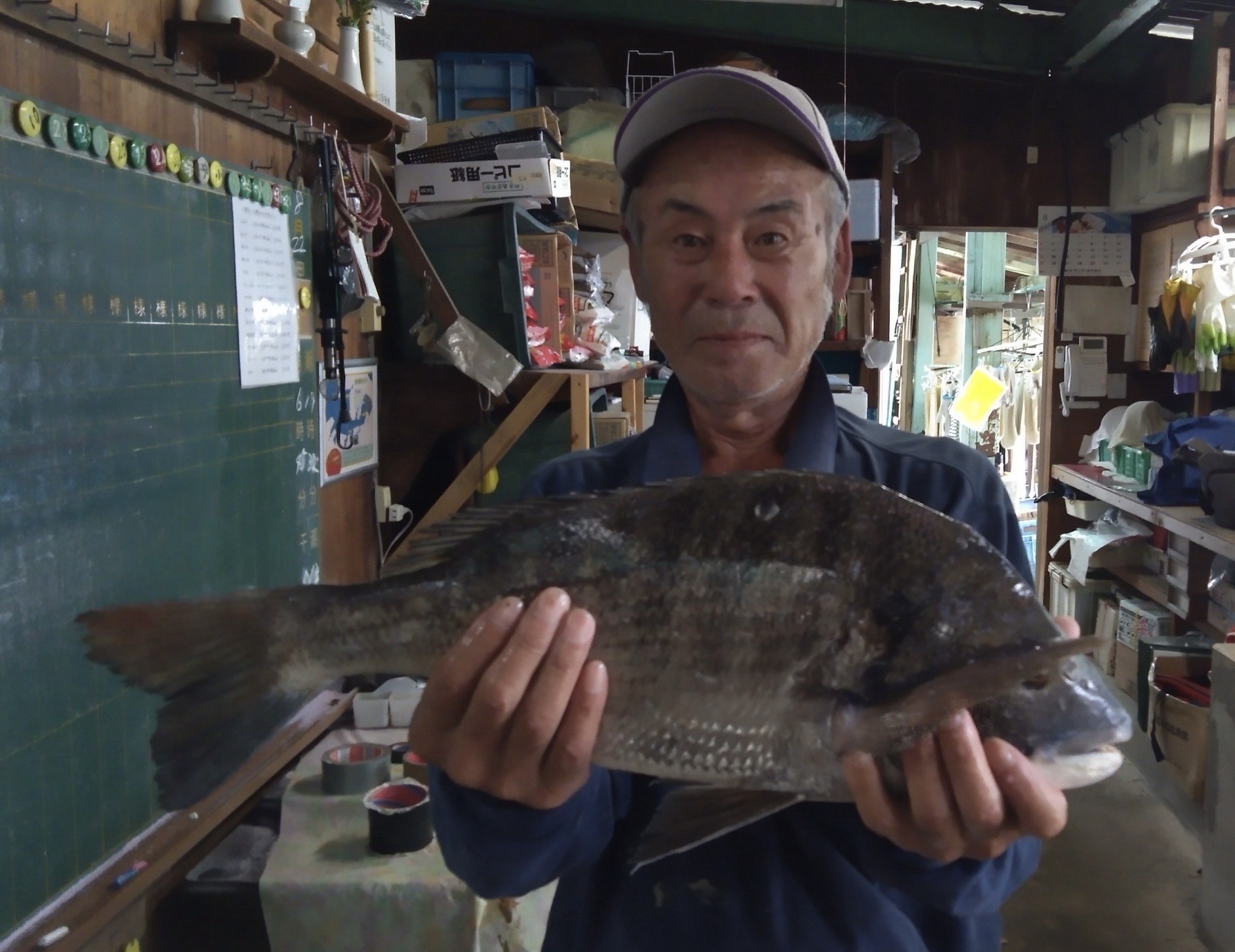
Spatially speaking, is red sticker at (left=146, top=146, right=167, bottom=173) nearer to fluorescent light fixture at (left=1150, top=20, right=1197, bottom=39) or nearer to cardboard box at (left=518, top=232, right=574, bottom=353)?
cardboard box at (left=518, top=232, right=574, bottom=353)

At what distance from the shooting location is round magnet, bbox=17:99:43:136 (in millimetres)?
1255

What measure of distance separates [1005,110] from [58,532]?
5.52m

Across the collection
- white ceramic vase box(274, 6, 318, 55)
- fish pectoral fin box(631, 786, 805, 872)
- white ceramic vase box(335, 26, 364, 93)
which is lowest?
fish pectoral fin box(631, 786, 805, 872)

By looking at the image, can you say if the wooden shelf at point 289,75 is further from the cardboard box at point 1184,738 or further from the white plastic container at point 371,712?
the cardboard box at point 1184,738

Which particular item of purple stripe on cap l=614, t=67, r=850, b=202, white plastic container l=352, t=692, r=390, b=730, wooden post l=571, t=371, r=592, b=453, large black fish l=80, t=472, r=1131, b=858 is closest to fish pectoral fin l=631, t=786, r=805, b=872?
large black fish l=80, t=472, r=1131, b=858

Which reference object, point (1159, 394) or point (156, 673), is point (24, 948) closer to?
point (156, 673)

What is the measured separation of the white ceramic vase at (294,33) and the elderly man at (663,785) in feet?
3.50

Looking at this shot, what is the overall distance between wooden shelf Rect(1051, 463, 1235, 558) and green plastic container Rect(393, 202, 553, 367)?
111 inches

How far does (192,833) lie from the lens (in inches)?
67.4

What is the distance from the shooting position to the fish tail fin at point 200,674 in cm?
90

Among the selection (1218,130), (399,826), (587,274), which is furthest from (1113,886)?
(1218,130)

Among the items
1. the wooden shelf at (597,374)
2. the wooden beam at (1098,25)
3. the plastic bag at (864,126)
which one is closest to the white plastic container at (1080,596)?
the plastic bag at (864,126)

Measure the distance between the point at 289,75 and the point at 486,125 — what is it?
114 centimetres

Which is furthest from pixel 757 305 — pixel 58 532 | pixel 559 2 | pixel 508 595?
pixel 559 2
